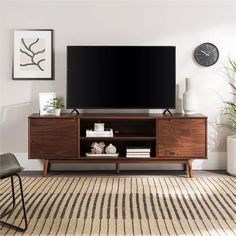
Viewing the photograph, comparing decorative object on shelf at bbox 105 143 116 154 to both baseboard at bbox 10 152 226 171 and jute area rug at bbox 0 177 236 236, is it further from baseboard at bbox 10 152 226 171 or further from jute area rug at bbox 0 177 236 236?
baseboard at bbox 10 152 226 171

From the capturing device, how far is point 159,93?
5301mm

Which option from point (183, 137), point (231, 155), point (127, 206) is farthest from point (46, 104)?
point (231, 155)

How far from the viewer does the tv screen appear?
17.3 feet

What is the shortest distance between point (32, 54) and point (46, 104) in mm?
614

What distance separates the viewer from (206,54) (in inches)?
216

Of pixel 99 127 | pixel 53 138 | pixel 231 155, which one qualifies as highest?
pixel 99 127

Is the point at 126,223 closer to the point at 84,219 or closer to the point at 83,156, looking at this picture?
the point at 84,219

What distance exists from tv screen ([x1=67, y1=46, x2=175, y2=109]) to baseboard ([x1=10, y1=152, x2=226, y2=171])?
73cm

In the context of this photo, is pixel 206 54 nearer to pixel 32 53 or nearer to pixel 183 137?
pixel 183 137

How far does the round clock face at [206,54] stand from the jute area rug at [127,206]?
1.32m

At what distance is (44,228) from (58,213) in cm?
36

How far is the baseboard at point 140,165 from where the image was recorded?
5559 mm

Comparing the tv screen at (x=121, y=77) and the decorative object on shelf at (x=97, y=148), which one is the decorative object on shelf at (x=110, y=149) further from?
the tv screen at (x=121, y=77)

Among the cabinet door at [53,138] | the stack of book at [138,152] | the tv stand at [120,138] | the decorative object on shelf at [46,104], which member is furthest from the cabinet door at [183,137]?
the decorative object on shelf at [46,104]
